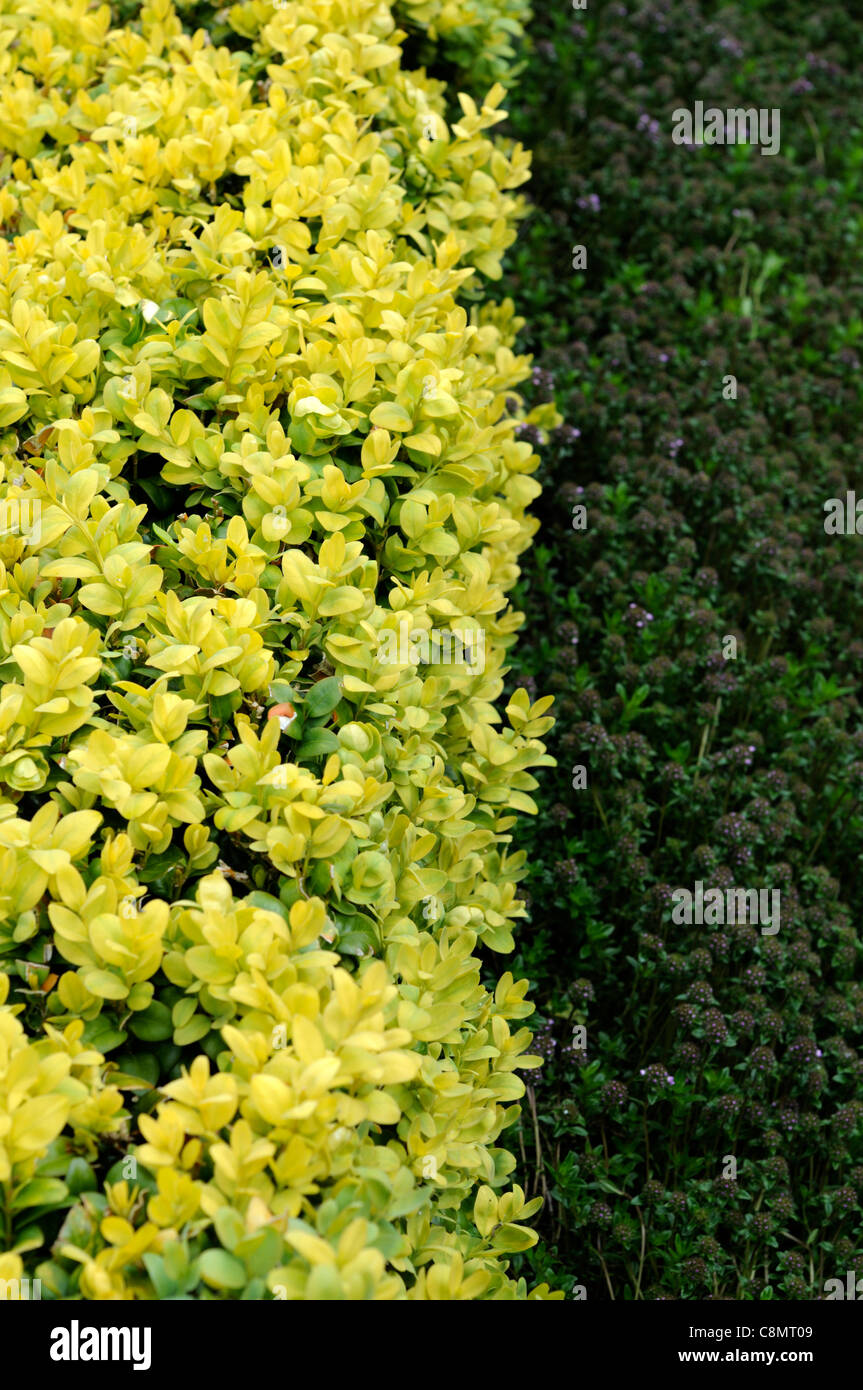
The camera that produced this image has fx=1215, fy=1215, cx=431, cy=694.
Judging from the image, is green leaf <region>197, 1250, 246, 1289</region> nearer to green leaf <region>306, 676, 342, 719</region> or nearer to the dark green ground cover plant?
green leaf <region>306, 676, 342, 719</region>

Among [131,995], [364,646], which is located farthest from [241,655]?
[131,995]

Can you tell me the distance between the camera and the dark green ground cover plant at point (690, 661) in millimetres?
3203

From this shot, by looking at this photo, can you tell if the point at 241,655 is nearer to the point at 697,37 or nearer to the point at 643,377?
the point at 643,377

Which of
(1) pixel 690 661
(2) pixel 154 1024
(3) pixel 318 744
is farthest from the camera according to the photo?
(1) pixel 690 661

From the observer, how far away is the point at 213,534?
8.16ft

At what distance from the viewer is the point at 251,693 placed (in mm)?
2223

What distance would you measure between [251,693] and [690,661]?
213 cm

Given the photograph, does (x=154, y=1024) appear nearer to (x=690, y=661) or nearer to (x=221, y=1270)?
(x=221, y=1270)

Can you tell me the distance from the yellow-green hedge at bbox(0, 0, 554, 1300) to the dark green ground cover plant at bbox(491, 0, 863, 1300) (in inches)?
20.4

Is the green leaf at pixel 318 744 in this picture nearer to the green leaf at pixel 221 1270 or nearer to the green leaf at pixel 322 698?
the green leaf at pixel 322 698

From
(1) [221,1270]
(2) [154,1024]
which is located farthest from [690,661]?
(1) [221,1270]

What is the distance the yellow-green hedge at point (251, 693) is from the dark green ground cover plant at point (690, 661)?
0.52 meters

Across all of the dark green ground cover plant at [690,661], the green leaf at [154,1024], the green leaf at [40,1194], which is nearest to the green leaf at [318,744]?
the green leaf at [154,1024]

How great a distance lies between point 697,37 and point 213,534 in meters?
5.13
